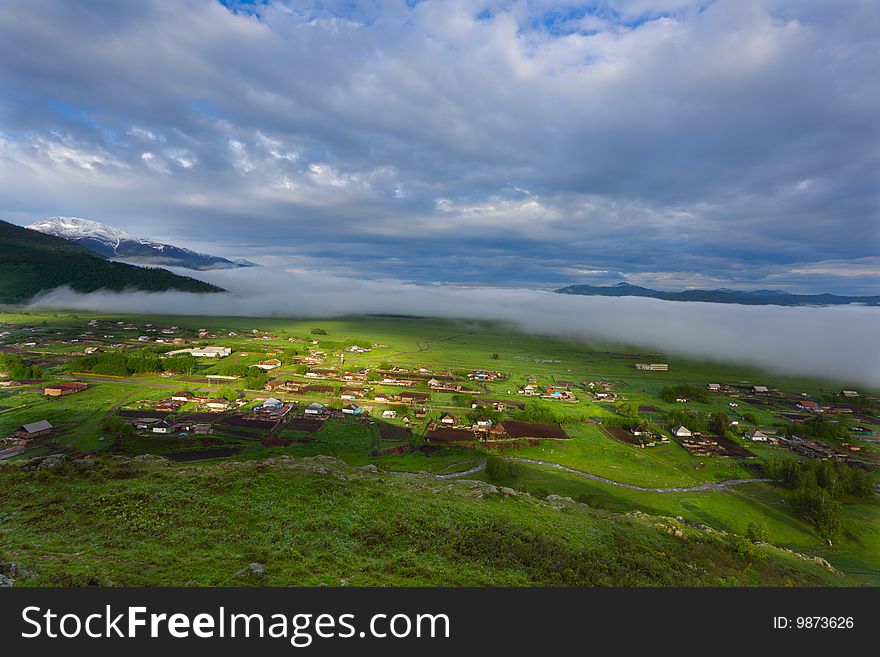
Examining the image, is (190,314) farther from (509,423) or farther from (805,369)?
(805,369)

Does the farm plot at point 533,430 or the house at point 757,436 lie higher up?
the house at point 757,436

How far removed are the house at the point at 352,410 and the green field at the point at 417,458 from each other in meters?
1.85

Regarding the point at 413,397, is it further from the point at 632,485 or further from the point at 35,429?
the point at 35,429

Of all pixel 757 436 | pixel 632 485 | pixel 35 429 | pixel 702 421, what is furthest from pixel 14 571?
pixel 757 436

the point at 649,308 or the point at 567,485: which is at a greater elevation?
the point at 649,308

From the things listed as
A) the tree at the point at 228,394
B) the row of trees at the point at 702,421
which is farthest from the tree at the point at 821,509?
the tree at the point at 228,394

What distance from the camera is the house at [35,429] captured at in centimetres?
2178

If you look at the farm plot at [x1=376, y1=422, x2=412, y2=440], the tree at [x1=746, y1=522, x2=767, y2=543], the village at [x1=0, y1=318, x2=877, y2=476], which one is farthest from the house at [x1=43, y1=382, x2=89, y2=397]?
the tree at [x1=746, y1=522, x2=767, y2=543]

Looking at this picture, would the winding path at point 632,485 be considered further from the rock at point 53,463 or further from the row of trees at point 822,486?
the rock at point 53,463

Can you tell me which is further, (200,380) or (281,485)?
(200,380)

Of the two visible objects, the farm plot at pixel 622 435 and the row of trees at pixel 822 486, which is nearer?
the row of trees at pixel 822 486

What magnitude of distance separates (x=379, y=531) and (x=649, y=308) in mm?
173051

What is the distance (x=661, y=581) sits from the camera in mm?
10016

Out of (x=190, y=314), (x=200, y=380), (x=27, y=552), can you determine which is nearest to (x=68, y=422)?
(x=200, y=380)
